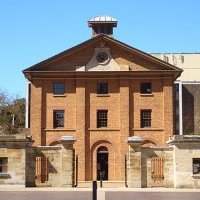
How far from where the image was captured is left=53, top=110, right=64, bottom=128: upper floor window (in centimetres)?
5163

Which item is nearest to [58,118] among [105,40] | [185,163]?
[105,40]

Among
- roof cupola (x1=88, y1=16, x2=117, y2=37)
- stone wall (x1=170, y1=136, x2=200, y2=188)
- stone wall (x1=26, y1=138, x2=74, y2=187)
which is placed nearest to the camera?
stone wall (x1=170, y1=136, x2=200, y2=188)

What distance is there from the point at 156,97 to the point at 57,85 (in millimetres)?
9467

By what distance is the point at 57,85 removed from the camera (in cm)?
5244

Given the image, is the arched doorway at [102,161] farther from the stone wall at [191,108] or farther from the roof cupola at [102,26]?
the stone wall at [191,108]

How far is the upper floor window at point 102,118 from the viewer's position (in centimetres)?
5158

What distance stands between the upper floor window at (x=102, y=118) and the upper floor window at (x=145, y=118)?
11.1 feet

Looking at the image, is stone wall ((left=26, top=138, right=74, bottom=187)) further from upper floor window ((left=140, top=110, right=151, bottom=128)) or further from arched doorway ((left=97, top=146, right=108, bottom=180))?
upper floor window ((left=140, top=110, right=151, bottom=128))

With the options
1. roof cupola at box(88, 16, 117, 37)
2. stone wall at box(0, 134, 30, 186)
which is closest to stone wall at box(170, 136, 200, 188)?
stone wall at box(0, 134, 30, 186)

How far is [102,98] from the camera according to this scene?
52.0 m

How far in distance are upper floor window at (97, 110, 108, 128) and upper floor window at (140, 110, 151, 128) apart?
3384 mm

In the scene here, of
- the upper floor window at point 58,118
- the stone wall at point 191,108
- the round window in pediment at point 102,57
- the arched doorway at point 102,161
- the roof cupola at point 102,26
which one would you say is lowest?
the arched doorway at point 102,161

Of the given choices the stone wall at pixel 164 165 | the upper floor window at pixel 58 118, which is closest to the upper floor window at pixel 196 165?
the stone wall at pixel 164 165

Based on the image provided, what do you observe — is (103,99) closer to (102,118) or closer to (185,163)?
(102,118)
